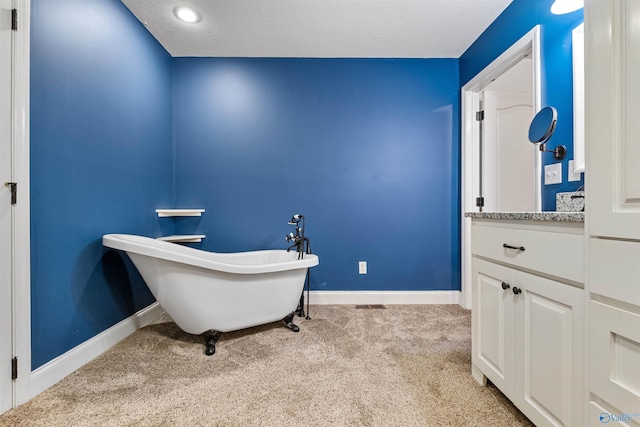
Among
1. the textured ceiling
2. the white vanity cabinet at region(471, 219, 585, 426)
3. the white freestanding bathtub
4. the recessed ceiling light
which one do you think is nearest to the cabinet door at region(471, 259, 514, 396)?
the white vanity cabinet at region(471, 219, 585, 426)

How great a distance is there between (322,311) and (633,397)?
189 cm

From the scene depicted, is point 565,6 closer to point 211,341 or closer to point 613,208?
point 613,208

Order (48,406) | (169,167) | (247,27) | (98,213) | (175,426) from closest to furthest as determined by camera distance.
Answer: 1. (175,426)
2. (48,406)
3. (98,213)
4. (247,27)
5. (169,167)

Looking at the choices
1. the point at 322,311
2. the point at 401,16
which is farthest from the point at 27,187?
the point at 401,16

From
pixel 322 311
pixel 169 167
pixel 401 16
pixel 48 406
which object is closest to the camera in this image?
pixel 48 406

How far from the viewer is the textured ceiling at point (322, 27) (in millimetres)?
1913

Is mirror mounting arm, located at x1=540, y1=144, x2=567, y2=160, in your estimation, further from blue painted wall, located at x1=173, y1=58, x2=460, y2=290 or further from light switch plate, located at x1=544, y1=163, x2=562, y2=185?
blue painted wall, located at x1=173, y1=58, x2=460, y2=290

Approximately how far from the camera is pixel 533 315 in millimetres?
990

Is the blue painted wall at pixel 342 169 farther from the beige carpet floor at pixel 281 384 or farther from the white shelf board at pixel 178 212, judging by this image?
Answer: the beige carpet floor at pixel 281 384

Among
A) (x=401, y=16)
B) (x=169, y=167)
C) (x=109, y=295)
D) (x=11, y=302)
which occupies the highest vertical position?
(x=401, y=16)

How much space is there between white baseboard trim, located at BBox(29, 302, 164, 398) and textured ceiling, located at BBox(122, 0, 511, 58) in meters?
2.23

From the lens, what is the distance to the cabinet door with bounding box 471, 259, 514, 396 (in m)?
1.11

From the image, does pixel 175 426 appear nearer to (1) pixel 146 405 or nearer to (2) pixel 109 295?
(1) pixel 146 405

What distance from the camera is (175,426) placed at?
1081 mm
